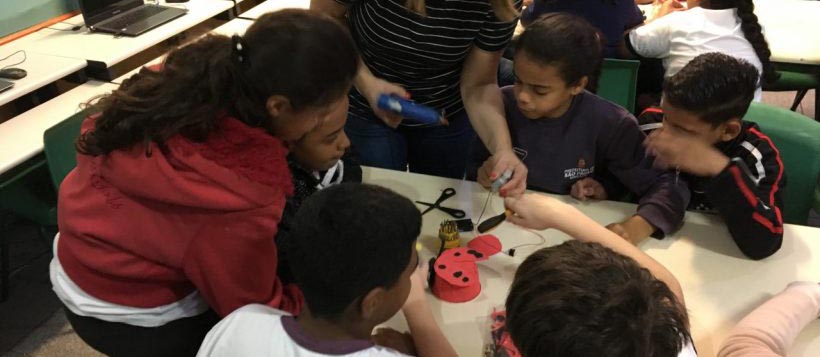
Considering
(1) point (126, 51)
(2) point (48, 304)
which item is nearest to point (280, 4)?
(1) point (126, 51)

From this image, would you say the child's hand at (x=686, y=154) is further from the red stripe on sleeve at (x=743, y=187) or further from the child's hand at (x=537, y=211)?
the child's hand at (x=537, y=211)

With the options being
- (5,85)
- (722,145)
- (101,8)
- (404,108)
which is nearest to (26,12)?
(101,8)

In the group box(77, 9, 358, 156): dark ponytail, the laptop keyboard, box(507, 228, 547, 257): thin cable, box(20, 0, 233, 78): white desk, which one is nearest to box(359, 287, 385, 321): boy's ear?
box(77, 9, 358, 156): dark ponytail

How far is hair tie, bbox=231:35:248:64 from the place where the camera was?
988 millimetres

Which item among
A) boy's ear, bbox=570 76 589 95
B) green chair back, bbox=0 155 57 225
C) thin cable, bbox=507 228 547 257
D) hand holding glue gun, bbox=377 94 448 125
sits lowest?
green chair back, bbox=0 155 57 225

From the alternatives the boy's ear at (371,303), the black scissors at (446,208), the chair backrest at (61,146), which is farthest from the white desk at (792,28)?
the chair backrest at (61,146)

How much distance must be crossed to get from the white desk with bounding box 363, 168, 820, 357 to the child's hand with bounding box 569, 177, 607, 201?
0.08ft

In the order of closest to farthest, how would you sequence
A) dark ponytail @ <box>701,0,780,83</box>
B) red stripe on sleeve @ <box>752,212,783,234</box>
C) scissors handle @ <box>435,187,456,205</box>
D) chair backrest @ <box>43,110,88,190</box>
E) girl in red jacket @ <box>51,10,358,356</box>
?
girl in red jacket @ <box>51,10,358,356</box>, red stripe on sleeve @ <box>752,212,783,234</box>, scissors handle @ <box>435,187,456,205</box>, chair backrest @ <box>43,110,88,190</box>, dark ponytail @ <box>701,0,780,83</box>

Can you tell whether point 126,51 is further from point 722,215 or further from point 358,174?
point 722,215

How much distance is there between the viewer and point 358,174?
152 cm

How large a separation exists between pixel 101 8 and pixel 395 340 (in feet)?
8.25

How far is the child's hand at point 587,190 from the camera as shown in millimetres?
1508

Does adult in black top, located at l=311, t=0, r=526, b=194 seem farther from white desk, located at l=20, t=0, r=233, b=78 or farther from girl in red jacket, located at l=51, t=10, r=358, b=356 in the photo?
white desk, located at l=20, t=0, r=233, b=78

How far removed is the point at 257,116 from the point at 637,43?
190cm
